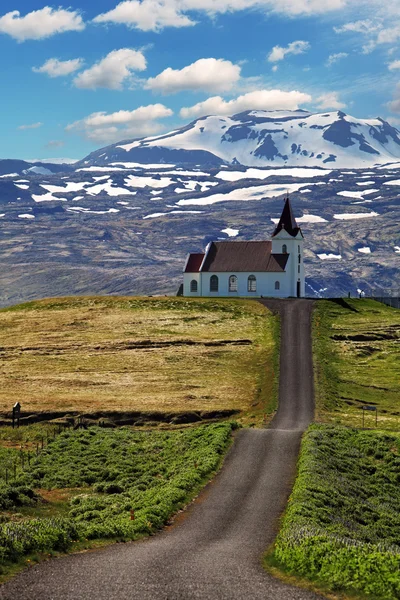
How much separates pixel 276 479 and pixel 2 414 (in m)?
32.0

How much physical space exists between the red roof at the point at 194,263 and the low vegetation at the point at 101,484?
71912 millimetres

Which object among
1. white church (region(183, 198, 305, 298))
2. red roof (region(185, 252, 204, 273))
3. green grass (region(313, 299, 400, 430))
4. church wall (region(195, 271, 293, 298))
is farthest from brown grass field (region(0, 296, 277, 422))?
red roof (region(185, 252, 204, 273))

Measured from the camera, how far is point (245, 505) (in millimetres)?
34688

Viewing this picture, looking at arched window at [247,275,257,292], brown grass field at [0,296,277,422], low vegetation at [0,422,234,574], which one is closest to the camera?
low vegetation at [0,422,234,574]

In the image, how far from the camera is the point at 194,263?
13300 cm

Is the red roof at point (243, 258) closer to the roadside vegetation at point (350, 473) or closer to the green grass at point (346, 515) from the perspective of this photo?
the roadside vegetation at point (350, 473)

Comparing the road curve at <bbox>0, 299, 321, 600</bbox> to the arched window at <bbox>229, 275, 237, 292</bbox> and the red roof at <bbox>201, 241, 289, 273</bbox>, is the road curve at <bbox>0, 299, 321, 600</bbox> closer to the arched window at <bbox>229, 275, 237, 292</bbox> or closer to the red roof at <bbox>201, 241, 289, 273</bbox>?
the red roof at <bbox>201, 241, 289, 273</bbox>

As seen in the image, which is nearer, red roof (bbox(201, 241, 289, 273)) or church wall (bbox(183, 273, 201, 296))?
red roof (bbox(201, 241, 289, 273))

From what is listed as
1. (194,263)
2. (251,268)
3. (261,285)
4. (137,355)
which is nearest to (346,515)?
(137,355)

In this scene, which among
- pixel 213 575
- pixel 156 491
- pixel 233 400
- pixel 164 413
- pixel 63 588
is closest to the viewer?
pixel 63 588

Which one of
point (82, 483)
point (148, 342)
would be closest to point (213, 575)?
point (82, 483)

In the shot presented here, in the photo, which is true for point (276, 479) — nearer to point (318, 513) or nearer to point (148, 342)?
point (318, 513)

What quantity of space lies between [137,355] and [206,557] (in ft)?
213

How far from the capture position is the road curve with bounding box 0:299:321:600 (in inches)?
857
